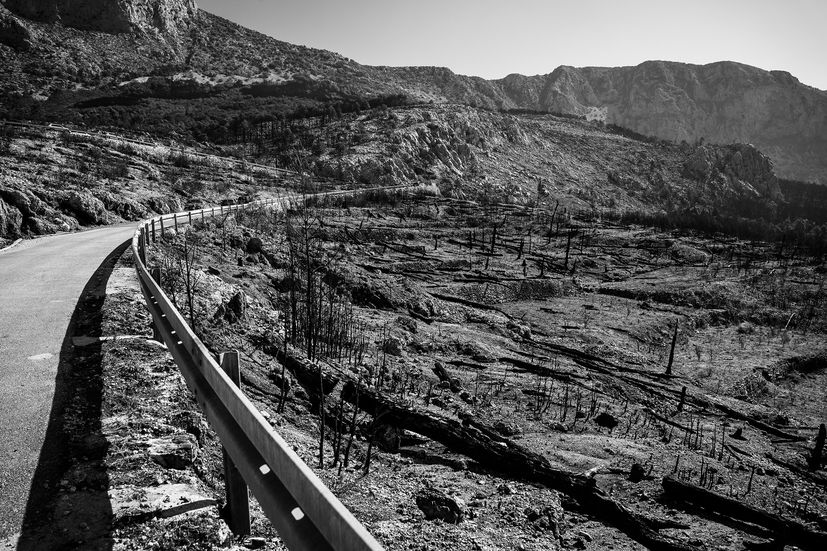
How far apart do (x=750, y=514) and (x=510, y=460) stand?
158 inches

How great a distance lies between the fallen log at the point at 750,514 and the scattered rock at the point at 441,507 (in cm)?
455

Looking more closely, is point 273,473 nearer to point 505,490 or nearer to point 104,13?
point 505,490

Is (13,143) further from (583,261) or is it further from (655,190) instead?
(655,190)

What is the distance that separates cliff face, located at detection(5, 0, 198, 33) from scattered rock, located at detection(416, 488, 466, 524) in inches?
4403

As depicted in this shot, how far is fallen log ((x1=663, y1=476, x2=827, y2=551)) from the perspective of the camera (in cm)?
711

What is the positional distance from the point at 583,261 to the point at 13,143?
38029 millimetres

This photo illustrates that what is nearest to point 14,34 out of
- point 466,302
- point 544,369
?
point 466,302

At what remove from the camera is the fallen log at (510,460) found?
21.6 feet

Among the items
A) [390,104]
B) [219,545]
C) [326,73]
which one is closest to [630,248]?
[219,545]

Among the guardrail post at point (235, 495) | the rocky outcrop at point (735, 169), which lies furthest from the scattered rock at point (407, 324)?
the rocky outcrop at point (735, 169)

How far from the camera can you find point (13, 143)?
26.9 meters

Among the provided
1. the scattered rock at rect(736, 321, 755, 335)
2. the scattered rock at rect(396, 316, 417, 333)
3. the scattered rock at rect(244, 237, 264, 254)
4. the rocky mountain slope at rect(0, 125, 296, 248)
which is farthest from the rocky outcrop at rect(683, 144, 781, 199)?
the scattered rock at rect(244, 237, 264, 254)

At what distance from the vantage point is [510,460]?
7344 mm

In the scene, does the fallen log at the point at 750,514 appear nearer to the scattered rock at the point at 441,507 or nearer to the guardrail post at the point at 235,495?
the scattered rock at the point at 441,507
